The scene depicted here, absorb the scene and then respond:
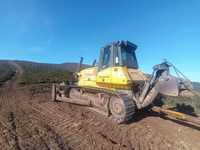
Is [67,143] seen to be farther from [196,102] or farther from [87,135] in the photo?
[196,102]

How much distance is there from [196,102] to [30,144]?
10.1m

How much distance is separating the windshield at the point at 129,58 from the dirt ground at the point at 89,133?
2.22 metres

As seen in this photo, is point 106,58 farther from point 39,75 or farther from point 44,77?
point 39,75

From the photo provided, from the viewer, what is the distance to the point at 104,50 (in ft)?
25.5

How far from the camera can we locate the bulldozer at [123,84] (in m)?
6.15

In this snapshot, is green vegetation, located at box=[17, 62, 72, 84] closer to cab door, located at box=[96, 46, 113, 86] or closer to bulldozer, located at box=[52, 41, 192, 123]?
bulldozer, located at box=[52, 41, 192, 123]

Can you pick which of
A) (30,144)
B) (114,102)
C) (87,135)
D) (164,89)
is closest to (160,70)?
(164,89)

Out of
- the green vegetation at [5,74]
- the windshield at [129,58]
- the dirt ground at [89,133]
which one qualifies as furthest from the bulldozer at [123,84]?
the green vegetation at [5,74]

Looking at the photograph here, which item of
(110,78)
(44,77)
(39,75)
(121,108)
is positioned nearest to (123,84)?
(110,78)

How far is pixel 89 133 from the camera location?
5.42 m

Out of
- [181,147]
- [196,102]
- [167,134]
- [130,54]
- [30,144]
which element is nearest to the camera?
[30,144]

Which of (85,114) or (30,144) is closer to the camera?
(30,144)

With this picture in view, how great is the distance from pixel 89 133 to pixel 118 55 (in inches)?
124

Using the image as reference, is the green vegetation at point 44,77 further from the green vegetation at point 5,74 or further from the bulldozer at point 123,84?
the bulldozer at point 123,84
